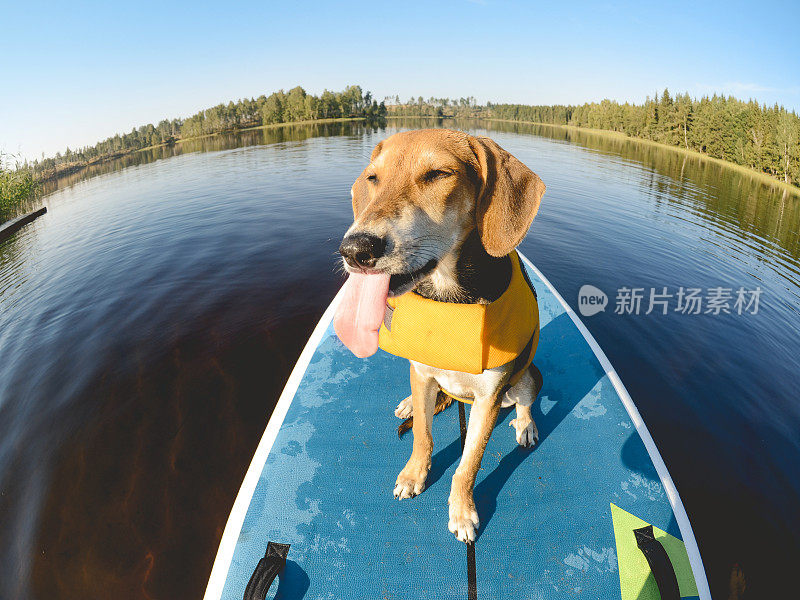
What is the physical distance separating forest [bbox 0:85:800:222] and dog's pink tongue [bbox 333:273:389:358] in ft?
81.5

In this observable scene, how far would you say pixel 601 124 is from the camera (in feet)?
360

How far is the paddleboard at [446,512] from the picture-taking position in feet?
8.25

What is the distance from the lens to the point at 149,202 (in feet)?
61.5

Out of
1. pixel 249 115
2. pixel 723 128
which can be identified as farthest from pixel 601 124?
pixel 249 115

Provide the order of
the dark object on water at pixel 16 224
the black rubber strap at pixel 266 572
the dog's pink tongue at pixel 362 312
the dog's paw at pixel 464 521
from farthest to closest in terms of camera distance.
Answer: the dark object on water at pixel 16 224
the dog's paw at pixel 464 521
the black rubber strap at pixel 266 572
the dog's pink tongue at pixel 362 312

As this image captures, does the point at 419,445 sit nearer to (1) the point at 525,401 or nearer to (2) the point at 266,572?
(1) the point at 525,401

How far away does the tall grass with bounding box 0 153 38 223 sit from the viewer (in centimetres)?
1764

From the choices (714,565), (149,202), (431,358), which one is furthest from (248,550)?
(149,202)

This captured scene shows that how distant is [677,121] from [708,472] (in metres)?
86.0

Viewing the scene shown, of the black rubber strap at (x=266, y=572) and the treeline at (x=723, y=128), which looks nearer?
the black rubber strap at (x=266, y=572)

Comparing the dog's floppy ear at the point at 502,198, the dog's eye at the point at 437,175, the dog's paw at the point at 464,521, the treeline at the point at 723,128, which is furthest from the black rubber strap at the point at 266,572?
the treeline at the point at 723,128

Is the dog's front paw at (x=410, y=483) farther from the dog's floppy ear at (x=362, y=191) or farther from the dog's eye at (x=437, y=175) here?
the dog's eye at (x=437, y=175)

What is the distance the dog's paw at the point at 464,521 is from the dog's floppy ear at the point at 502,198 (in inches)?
81.4

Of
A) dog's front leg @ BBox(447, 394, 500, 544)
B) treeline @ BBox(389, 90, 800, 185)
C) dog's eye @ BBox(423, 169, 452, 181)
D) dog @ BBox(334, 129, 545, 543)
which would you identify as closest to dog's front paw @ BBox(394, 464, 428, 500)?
dog's front leg @ BBox(447, 394, 500, 544)
